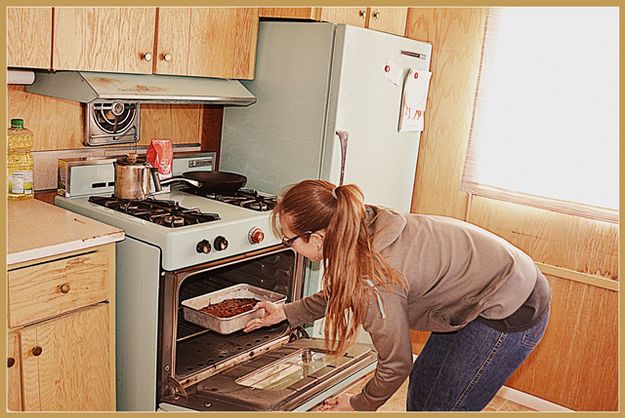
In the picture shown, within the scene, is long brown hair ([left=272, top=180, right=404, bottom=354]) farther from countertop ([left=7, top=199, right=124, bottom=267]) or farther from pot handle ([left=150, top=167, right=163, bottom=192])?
pot handle ([left=150, top=167, right=163, bottom=192])

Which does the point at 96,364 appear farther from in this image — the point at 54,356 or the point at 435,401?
the point at 435,401

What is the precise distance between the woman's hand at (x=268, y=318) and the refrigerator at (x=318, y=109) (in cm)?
56

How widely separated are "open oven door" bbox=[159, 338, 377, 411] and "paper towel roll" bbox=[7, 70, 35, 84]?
117 cm

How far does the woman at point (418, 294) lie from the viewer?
5.78 feet

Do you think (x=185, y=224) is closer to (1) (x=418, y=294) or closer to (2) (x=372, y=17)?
(1) (x=418, y=294)

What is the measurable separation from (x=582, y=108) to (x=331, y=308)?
172cm

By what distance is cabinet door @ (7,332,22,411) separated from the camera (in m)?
1.94

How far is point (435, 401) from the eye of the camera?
2.11m

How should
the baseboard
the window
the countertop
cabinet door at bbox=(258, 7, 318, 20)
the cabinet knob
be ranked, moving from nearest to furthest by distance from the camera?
the countertop, the cabinet knob, cabinet door at bbox=(258, 7, 318, 20), the window, the baseboard

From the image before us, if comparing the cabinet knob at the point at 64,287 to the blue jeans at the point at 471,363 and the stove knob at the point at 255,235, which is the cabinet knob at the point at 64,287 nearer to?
the stove knob at the point at 255,235

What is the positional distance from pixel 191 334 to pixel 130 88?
0.94m

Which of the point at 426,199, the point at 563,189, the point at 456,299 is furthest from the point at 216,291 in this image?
the point at 563,189

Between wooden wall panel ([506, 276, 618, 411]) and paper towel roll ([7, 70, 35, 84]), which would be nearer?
paper towel roll ([7, 70, 35, 84])

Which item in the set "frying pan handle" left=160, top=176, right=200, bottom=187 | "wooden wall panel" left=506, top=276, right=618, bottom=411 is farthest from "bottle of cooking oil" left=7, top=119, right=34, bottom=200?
"wooden wall panel" left=506, top=276, right=618, bottom=411
